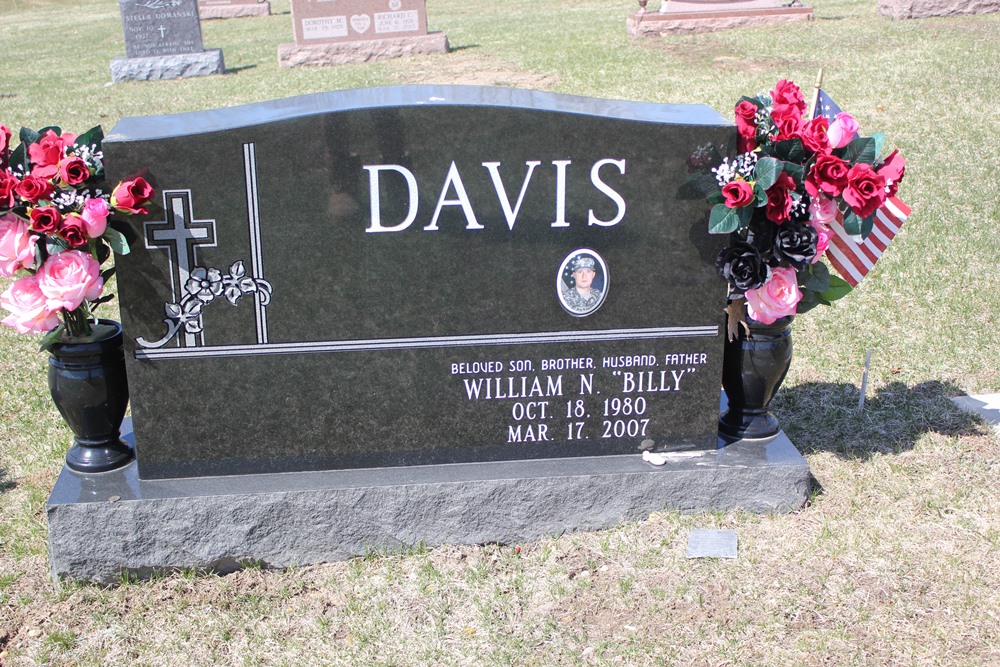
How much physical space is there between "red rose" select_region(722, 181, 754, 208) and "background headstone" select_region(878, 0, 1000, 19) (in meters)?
12.2

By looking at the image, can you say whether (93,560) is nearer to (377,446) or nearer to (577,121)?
(377,446)

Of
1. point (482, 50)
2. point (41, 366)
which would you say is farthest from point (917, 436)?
point (482, 50)

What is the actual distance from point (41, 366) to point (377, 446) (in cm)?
293

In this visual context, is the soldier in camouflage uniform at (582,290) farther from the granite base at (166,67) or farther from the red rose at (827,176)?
the granite base at (166,67)

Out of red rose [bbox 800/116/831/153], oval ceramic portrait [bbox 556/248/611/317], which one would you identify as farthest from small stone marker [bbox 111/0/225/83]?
red rose [bbox 800/116/831/153]

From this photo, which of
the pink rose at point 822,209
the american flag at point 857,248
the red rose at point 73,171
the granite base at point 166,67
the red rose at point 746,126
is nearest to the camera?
the red rose at point 73,171

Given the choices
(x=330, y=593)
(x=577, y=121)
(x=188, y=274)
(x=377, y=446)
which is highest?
(x=577, y=121)

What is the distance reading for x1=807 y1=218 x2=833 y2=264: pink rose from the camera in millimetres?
3725

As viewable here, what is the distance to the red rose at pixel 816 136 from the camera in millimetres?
3604

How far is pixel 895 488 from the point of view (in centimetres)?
413

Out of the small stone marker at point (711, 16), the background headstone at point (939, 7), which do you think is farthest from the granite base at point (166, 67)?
the background headstone at point (939, 7)

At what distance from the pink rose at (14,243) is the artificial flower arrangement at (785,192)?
2362 mm

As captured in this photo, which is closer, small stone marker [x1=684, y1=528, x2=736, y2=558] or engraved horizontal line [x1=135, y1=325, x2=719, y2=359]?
engraved horizontal line [x1=135, y1=325, x2=719, y2=359]

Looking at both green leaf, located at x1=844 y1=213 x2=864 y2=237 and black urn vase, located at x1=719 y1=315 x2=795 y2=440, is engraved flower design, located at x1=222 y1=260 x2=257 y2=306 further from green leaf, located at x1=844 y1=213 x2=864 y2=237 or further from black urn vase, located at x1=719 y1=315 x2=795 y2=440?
green leaf, located at x1=844 y1=213 x2=864 y2=237
